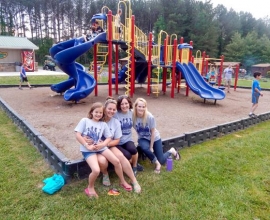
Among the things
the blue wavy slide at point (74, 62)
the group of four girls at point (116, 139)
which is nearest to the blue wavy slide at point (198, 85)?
the blue wavy slide at point (74, 62)

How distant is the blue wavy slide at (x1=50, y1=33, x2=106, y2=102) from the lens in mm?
8805

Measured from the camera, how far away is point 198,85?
1089 centimetres

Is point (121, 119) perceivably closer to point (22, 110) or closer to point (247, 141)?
point (247, 141)

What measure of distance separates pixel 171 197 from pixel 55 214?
57.2 inches

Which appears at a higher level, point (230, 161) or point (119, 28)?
point (119, 28)

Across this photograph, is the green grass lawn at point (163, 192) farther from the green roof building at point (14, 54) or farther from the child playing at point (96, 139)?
the green roof building at point (14, 54)

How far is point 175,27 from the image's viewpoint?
4394 cm

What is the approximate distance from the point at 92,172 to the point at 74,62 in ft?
23.9

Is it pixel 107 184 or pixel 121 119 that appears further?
pixel 121 119

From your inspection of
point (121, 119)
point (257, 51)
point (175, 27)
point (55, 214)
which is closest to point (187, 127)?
point (121, 119)

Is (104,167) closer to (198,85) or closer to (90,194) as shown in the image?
(90,194)

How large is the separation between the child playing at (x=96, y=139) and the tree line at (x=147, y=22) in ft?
140

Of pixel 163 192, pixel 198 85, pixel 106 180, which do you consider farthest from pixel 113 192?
pixel 198 85

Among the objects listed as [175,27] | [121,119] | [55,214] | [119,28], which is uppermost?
[175,27]
